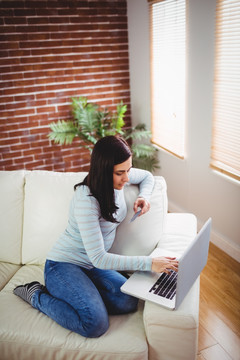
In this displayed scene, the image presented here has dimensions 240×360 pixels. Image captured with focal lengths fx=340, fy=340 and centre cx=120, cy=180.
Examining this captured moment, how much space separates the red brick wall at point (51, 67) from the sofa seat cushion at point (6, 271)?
1973 millimetres

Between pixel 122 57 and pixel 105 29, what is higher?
pixel 105 29

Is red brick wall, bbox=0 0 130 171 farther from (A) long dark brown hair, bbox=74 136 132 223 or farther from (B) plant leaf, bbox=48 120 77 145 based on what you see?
(A) long dark brown hair, bbox=74 136 132 223

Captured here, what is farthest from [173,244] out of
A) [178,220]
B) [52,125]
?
[52,125]

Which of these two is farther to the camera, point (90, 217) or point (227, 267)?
point (227, 267)

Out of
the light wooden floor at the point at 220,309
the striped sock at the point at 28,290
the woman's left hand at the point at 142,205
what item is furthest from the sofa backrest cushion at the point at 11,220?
the light wooden floor at the point at 220,309

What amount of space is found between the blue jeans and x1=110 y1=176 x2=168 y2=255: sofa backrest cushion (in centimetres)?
15

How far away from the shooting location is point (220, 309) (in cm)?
215

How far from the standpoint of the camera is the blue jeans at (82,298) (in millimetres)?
1459

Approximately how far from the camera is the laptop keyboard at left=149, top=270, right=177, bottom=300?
1456mm

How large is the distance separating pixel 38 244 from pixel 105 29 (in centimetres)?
281

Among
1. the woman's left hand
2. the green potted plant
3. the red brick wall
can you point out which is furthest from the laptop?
the red brick wall

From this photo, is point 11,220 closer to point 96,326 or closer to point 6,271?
point 6,271

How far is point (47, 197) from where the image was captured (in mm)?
1965

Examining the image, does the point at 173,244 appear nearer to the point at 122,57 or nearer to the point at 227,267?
the point at 227,267
